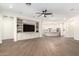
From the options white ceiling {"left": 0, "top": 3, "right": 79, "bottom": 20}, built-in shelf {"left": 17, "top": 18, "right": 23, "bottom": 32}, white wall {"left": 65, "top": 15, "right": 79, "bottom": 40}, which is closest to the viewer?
white ceiling {"left": 0, "top": 3, "right": 79, "bottom": 20}

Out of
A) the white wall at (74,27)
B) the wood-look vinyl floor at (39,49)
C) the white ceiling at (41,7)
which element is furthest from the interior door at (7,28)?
the white wall at (74,27)

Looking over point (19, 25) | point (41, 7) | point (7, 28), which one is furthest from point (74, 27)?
point (7, 28)

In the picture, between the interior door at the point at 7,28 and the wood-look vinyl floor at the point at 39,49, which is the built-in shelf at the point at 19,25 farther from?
the wood-look vinyl floor at the point at 39,49

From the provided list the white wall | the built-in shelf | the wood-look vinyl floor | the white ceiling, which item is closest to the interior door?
the built-in shelf

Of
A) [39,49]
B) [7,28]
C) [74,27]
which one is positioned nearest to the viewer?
[39,49]

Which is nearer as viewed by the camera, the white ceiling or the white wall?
the white ceiling

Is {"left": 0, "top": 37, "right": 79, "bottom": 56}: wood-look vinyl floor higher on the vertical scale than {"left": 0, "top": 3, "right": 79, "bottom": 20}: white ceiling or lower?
lower

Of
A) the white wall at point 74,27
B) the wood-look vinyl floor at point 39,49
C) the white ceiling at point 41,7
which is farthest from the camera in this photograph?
the white wall at point 74,27

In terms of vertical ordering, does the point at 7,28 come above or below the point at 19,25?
below

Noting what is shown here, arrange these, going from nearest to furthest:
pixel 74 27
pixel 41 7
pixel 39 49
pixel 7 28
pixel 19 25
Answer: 1. pixel 39 49
2. pixel 41 7
3. pixel 19 25
4. pixel 7 28
5. pixel 74 27

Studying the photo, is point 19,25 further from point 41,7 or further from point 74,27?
point 74,27

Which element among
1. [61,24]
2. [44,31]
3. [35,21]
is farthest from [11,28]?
[61,24]

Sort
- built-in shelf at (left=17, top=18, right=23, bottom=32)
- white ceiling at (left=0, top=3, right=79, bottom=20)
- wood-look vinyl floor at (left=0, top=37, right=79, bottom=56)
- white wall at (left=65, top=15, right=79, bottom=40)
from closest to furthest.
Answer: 1. wood-look vinyl floor at (left=0, top=37, right=79, bottom=56)
2. white ceiling at (left=0, top=3, right=79, bottom=20)
3. built-in shelf at (left=17, top=18, right=23, bottom=32)
4. white wall at (left=65, top=15, right=79, bottom=40)

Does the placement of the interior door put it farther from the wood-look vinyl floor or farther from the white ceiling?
the wood-look vinyl floor
